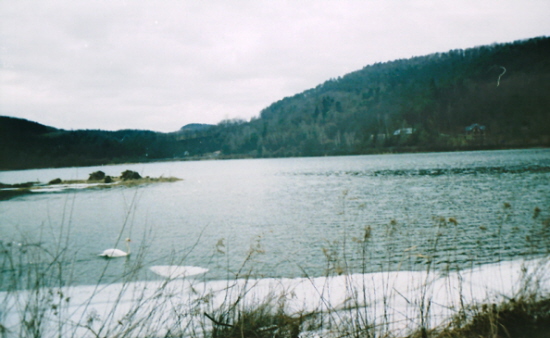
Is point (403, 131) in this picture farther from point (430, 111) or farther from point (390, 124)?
point (430, 111)

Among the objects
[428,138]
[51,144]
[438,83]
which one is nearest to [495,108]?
[428,138]

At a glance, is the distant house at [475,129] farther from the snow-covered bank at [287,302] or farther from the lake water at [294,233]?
the snow-covered bank at [287,302]

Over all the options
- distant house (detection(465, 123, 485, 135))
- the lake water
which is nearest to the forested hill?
distant house (detection(465, 123, 485, 135))

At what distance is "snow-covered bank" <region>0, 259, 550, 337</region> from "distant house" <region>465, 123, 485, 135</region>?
118230 millimetres

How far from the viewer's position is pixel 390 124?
481 ft

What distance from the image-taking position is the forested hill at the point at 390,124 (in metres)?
95.3

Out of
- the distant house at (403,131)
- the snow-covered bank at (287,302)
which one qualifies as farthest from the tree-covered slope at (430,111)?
the snow-covered bank at (287,302)

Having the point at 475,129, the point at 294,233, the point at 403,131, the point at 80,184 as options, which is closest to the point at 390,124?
the point at 403,131

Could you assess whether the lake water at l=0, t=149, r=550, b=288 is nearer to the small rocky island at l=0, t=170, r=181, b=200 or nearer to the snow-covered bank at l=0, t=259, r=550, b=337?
the snow-covered bank at l=0, t=259, r=550, b=337

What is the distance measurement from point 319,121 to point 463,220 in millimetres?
161364

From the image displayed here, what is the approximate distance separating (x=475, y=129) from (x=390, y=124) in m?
40.1

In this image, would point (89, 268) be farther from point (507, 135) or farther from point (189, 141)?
point (189, 141)

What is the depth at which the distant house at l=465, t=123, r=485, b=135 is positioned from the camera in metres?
107

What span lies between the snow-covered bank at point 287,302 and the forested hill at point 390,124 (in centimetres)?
8517
